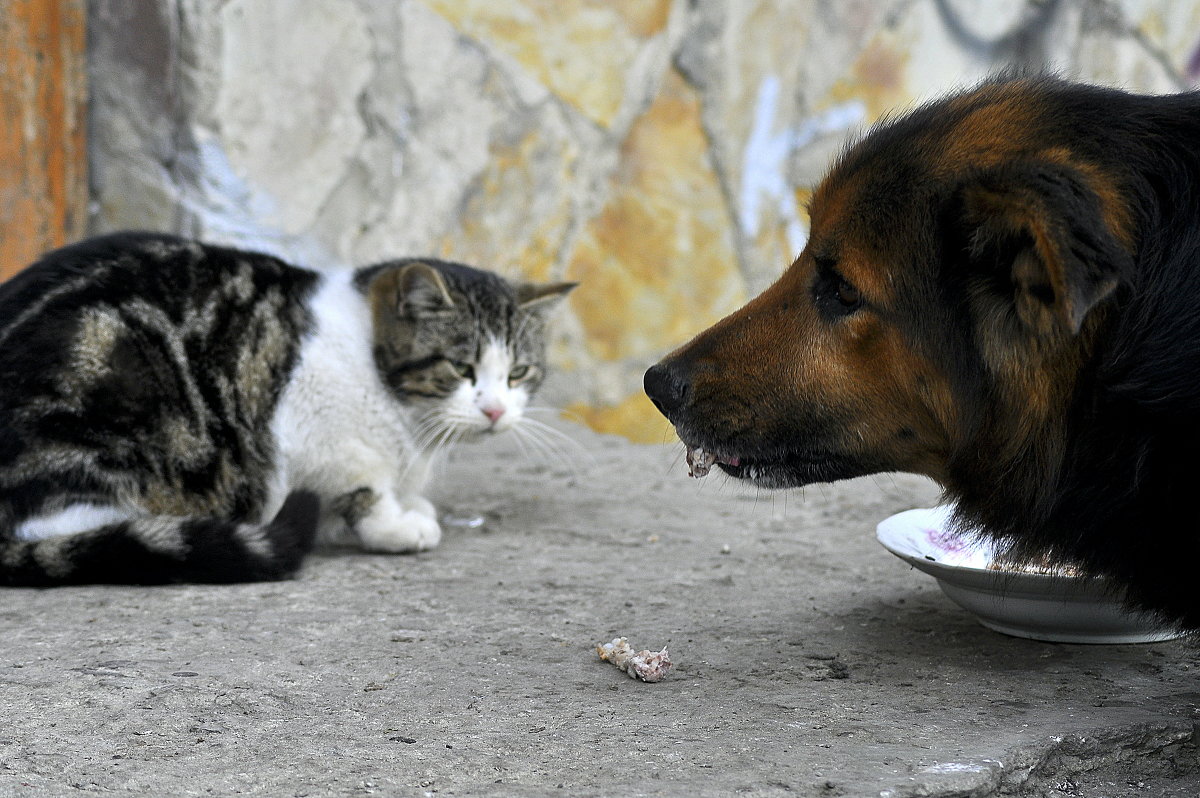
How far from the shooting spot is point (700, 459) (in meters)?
2.67

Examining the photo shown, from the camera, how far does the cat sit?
3.29m

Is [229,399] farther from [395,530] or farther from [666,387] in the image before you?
[666,387]

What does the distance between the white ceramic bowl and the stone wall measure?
2123 millimetres

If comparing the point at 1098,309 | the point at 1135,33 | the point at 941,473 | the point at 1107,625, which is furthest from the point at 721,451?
the point at 1135,33

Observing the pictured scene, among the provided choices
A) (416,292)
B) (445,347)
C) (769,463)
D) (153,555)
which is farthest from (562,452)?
(769,463)

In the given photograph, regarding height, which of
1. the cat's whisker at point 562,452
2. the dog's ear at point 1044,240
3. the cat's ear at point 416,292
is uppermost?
the dog's ear at point 1044,240

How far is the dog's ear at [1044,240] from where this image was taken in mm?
1991

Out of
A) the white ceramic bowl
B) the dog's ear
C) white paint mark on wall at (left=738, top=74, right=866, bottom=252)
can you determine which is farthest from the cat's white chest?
white paint mark on wall at (left=738, top=74, right=866, bottom=252)

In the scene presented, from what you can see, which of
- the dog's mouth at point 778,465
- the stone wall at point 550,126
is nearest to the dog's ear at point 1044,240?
the dog's mouth at point 778,465

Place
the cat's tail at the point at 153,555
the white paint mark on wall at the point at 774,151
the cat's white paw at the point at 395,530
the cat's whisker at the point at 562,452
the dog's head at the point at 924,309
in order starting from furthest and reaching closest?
1. the white paint mark on wall at the point at 774,151
2. the cat's whisker at the point at 562,452
3. the cat's white paw at the point at 395,530
4. the cat's tail at the point at 153,555
5. the dog's head at the point at 924,309

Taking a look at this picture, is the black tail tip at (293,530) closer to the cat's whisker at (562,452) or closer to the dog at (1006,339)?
the dog at (1006,339)

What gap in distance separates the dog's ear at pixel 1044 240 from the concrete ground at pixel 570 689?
0.78 meters

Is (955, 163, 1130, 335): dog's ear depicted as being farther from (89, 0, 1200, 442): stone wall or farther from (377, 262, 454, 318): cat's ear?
(89, 0, 1200, 442): stone wall

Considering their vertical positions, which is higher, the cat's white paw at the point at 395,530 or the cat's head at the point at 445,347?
the cat's head at the point at 445,347
